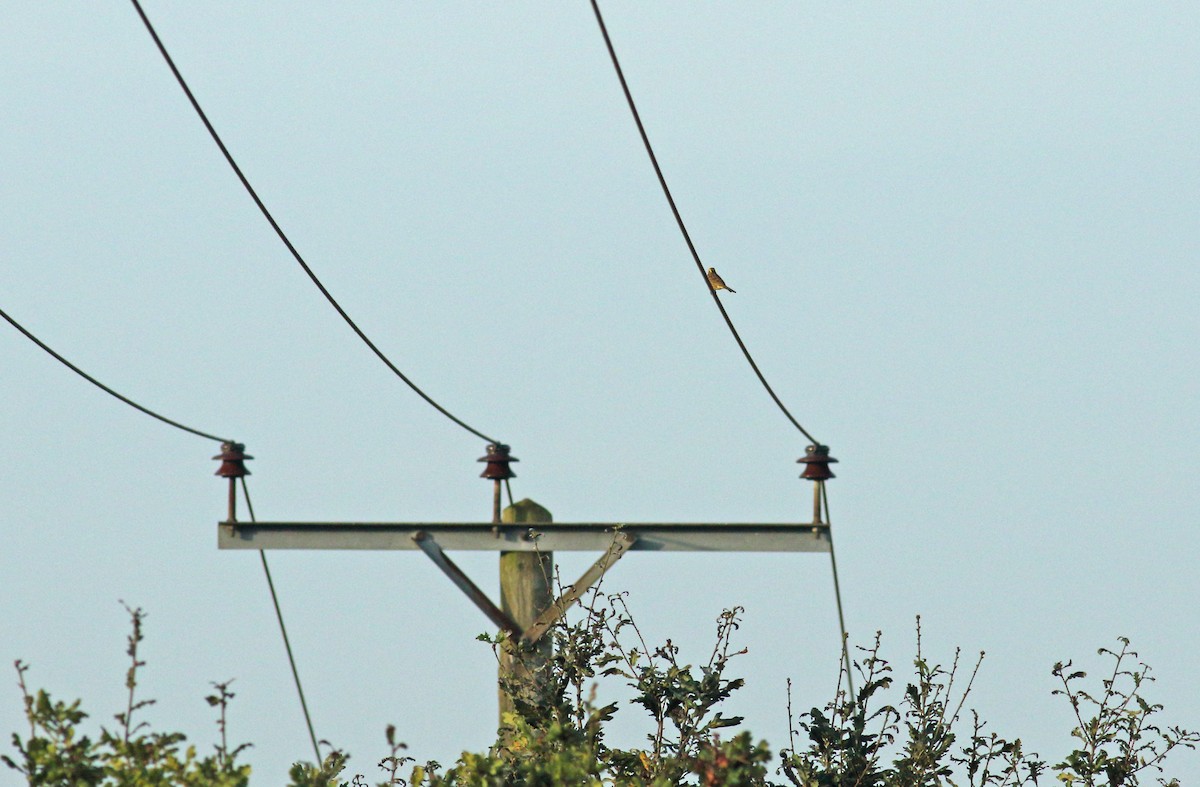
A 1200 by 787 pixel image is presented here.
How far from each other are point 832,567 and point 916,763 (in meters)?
1.07

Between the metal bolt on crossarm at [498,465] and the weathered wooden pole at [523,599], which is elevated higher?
the metal bolt on crossarm at [498,465]

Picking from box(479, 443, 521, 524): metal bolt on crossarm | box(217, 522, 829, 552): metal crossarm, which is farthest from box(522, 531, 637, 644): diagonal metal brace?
box(479, 443, 521, 524): metal bolt on crossarm

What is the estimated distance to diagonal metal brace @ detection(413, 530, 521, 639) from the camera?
23.5 feet

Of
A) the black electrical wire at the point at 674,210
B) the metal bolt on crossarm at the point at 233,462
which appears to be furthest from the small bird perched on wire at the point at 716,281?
the metal bolt on crossarm at the point at 233,462

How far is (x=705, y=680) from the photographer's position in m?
6.30

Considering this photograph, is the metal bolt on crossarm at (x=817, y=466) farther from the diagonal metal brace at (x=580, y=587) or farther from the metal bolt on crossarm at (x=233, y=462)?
the metal bolt on crossarm at (x=233, y=462)

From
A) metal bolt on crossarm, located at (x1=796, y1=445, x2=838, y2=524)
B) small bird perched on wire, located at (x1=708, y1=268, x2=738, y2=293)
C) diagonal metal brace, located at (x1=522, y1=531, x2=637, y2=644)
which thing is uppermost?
small bird perched on wire, located at (x1=708, y1=268, x2=738, y2=293)

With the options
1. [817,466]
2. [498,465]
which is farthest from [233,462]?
[817,466]

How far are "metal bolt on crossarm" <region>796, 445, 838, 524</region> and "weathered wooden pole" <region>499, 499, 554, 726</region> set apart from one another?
1305 mm

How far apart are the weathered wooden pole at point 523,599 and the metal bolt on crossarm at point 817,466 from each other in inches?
51.4

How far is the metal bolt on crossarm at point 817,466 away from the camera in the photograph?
7367mm

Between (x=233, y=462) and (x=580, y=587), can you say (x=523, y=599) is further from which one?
(x=233, y=462)

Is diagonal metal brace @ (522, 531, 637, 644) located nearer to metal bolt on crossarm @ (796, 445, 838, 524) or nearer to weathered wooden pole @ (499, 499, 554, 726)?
weathered wooden pole @ (499, 499, 554, 726)

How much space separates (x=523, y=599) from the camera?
7.20 m
